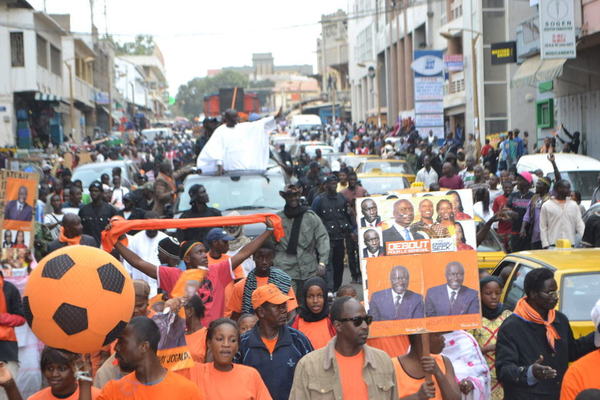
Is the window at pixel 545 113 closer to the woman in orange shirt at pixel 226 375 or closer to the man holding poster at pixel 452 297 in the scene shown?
the man holding poster at pixel 452 297

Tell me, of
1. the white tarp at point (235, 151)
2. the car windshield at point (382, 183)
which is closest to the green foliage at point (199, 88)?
the car windshield at point (382, 183)

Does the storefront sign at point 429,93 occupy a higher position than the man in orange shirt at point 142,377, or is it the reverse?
the storefront sign at point 429,93

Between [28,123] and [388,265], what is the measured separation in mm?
40425

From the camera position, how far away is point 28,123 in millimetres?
44094

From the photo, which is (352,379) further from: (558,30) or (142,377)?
(558,30)

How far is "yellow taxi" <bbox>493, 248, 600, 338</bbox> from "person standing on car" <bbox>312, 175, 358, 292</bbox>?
17.3 feet

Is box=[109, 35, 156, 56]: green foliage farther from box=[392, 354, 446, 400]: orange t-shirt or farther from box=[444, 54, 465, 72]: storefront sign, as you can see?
box=[392, 354, 446, 400]: orange t-shirt

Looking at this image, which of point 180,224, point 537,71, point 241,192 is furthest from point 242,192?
point 537,71

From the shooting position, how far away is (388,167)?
2312 cm

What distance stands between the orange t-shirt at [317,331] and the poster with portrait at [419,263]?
1.15 m

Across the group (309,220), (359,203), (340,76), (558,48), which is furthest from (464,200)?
(340,76)

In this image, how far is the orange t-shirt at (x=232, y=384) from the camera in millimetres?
5430

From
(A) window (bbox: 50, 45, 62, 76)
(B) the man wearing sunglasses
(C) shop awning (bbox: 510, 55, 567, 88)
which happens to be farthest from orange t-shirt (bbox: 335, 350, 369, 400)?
(A) window (bbox: 50, 45, 62, 76)

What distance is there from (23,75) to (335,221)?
31758 millimetres
